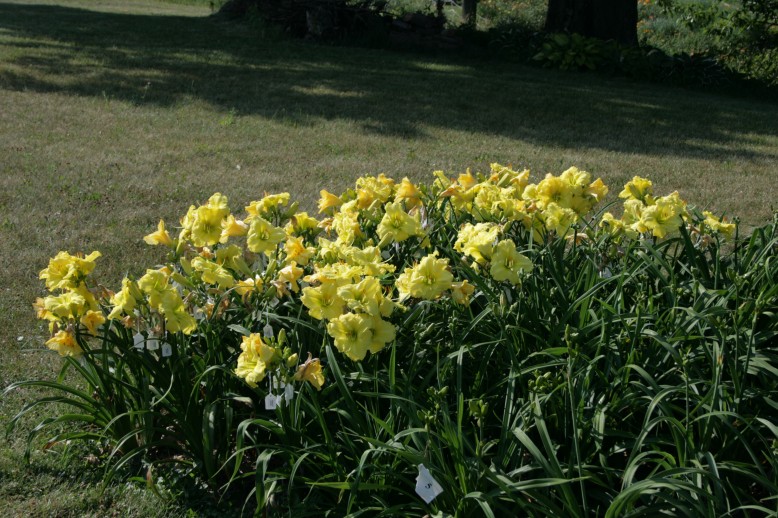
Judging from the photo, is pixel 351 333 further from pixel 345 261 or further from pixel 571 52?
pixel 571 52

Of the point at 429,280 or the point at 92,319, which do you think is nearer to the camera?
the point at 429,280

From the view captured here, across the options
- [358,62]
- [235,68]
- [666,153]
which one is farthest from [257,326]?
[358,62]

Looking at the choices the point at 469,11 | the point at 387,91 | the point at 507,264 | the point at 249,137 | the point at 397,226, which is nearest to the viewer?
the point at 507,264

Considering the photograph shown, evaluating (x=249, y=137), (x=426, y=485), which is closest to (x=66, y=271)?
(x=426, y=485)

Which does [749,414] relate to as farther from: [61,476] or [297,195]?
[297,195]

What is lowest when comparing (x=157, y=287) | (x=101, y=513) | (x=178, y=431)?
(x=101, y=513)

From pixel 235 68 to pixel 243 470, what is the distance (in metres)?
8.92

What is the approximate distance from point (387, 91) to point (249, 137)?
9.00 ft

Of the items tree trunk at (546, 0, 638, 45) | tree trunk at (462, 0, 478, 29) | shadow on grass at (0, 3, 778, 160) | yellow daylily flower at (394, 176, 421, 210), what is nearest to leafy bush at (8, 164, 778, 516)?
yellow daylily flower at (394, 176, 421, 210)

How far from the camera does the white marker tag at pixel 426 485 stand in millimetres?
2170

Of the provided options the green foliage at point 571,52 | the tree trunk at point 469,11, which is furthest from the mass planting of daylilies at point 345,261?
the tree trunk at point 469,11

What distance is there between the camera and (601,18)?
13203 millimetres

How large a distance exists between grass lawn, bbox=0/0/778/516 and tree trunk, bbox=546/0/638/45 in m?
1.34

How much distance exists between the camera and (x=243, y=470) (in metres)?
2.86
